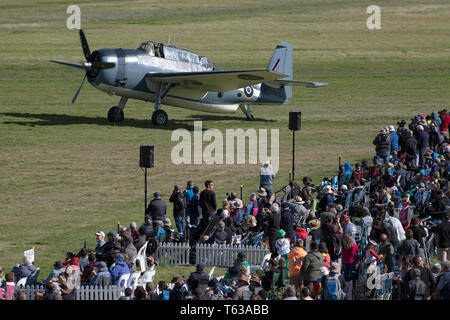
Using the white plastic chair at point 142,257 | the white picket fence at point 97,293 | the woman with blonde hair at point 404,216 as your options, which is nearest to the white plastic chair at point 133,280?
the white picket fence at point 97,293

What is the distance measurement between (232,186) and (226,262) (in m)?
7.03

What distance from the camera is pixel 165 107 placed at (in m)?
37.3

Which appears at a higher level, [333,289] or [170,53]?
[170,53]

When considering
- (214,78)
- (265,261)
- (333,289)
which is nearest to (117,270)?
(265,261)

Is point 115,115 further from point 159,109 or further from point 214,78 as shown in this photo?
point 214,78

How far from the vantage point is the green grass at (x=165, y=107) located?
2123 centimetres

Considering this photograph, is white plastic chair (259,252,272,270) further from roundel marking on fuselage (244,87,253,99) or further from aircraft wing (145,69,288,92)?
roundel marking on fuselage (244,87,253,99)

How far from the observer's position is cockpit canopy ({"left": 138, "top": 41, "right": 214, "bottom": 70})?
31.9 metres

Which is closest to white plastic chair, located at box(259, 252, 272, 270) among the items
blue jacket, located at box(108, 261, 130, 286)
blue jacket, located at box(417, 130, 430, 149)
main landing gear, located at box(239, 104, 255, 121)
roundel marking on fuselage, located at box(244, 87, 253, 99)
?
Answer: blue jacket, located at box(108, 261, 130, 286)

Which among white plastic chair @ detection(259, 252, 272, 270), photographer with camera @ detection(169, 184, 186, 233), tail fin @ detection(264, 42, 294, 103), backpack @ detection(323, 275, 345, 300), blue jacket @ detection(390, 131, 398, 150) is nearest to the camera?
backpack @ detection(323, 275, 345, 300)

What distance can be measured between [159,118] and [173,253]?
15.3 meters

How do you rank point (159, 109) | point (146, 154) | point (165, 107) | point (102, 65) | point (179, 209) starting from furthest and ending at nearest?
point (165, 107) < point (159, 109) < point (102, 65) < point (146, 154) < point (179, 209)

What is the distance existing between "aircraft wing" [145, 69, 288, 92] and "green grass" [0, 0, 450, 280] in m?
1.50
